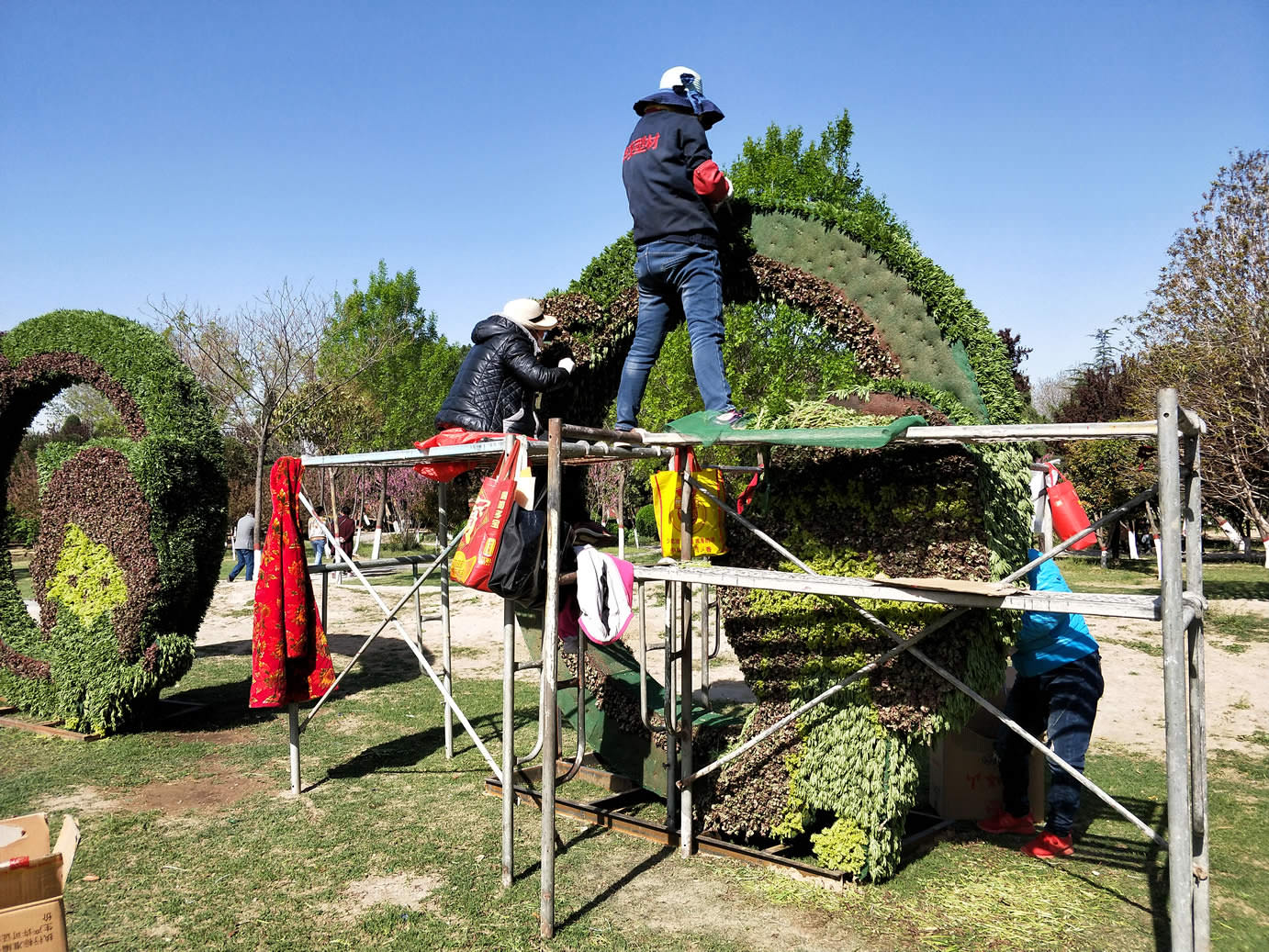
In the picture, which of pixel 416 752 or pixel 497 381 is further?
pixel 416 752

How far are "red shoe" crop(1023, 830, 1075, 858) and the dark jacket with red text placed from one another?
4.02 meters

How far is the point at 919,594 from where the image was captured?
13.1 feet

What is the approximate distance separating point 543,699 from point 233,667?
8076mm

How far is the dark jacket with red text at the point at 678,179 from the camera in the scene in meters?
5.57

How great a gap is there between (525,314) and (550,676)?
2.49m

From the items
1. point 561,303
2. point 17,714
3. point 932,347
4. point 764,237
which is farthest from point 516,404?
point 17,714

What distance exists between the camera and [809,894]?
4.73m

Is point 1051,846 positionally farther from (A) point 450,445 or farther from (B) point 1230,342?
(B) point 1230,342

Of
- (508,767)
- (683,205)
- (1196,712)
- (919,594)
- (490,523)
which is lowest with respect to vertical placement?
(508,767)

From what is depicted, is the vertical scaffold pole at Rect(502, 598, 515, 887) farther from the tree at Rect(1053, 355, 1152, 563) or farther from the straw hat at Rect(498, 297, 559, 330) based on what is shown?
the tree at Rect(1053, 355, 1152, 563)

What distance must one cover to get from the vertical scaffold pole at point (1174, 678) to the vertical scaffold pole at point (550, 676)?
2.61 meters

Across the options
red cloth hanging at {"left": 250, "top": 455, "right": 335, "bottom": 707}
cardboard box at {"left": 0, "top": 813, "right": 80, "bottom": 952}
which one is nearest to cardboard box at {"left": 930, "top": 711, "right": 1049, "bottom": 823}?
red cloth hanging at {"left": 250, "top": 455, "right": 335, "bottom": 707}

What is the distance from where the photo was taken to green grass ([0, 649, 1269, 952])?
4387mm

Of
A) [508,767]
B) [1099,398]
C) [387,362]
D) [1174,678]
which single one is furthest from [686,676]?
[1099,398]
